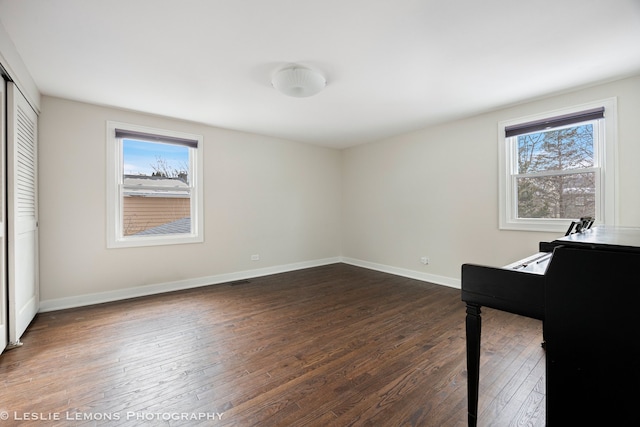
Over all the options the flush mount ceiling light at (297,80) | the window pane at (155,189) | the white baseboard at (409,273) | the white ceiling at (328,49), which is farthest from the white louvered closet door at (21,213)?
the white baseboard at (409,273)

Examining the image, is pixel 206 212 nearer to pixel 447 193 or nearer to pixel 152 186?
pixel 152 186

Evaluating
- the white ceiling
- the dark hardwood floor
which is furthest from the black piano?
the white ceiling

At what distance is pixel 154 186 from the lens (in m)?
3.79

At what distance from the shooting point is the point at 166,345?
2293 mm

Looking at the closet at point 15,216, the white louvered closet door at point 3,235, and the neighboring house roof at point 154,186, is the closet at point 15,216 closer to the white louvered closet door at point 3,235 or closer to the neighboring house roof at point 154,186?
the white louvered closet door at point 3,235

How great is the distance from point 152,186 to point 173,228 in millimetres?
648

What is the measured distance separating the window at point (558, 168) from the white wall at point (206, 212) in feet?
10.2

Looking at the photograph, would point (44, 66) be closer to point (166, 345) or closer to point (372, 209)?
point (166, 345)

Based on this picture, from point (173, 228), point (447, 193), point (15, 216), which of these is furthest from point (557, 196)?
point (15, 216)

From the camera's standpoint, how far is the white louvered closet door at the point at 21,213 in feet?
7.29

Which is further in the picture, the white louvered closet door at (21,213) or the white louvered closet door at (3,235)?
the white louvered closet door at (21,213)

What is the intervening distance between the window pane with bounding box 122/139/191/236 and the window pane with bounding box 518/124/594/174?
4.57 metres

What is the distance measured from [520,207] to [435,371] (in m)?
2.56

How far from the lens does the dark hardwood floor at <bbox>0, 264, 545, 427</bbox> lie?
59.6 inches
